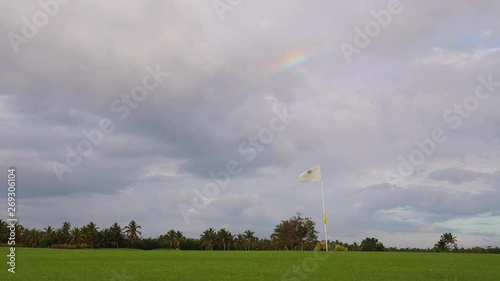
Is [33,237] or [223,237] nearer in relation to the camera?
[33,237]

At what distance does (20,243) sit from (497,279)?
119121 mm

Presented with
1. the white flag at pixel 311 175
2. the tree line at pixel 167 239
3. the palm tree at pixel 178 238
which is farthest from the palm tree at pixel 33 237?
the white flag at pixel 311 175

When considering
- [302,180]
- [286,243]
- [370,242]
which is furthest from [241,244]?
[302,180]

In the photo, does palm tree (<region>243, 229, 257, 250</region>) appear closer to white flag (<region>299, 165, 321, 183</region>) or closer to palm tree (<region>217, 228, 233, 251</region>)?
palm tree (<region>217, 228, 233, 251</region>)

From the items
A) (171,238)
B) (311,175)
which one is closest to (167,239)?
(171,238)

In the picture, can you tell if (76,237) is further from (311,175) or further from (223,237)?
(311,175)

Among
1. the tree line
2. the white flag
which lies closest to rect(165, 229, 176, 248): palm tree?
the tree line

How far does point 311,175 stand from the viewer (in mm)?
35562

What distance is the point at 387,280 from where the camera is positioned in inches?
Result: 500

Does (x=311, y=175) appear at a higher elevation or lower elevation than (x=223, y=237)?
higher

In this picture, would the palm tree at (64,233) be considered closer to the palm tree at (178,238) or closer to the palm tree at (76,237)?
the palm tree at (76,237)

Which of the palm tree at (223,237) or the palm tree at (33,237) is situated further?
the palm tree at (223,237)

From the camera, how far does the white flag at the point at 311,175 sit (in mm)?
35094

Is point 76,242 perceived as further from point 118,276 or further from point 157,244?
point 118,276
